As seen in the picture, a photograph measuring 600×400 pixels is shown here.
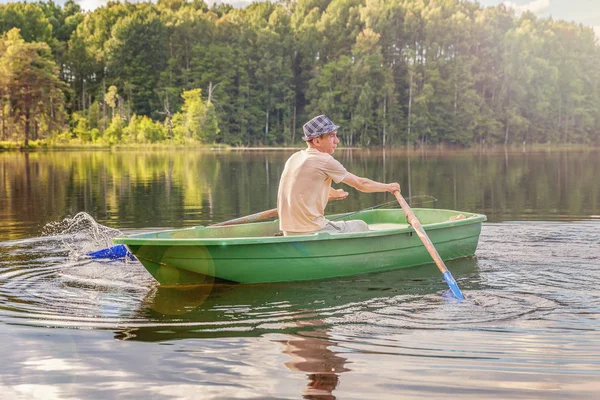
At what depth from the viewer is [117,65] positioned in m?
73.6

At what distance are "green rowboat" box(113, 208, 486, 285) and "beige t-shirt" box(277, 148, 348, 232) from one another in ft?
0.92

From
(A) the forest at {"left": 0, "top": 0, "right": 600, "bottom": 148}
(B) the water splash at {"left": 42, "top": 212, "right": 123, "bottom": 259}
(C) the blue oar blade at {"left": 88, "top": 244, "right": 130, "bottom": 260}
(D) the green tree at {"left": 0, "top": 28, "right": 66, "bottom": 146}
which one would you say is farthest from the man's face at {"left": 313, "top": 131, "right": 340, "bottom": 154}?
(A) the forest at {"left": 0, "top": 0, "right": 600, "bottom": 148}

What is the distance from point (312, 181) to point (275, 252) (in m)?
→ 0.84

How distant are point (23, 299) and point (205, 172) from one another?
2241 cm

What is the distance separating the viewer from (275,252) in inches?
301

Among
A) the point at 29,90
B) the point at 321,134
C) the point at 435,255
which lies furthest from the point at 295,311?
the point at 29,90

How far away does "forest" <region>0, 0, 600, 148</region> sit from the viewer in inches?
2793

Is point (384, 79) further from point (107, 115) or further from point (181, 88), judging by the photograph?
point (107, 115)

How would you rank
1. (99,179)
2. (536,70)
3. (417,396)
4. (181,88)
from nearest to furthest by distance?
(417,396), (99,179), (181,88), (536,70)

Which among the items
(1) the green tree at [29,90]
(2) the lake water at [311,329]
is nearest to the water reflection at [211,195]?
(2) the lake water at [311,329]

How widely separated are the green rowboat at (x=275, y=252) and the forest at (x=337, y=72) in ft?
183

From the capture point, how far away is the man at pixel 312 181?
789cm

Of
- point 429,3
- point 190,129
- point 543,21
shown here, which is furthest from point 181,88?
point 543,21

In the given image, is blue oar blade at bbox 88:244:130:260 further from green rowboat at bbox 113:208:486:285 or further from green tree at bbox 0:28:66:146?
green tree at bbox 0:28:66:146
